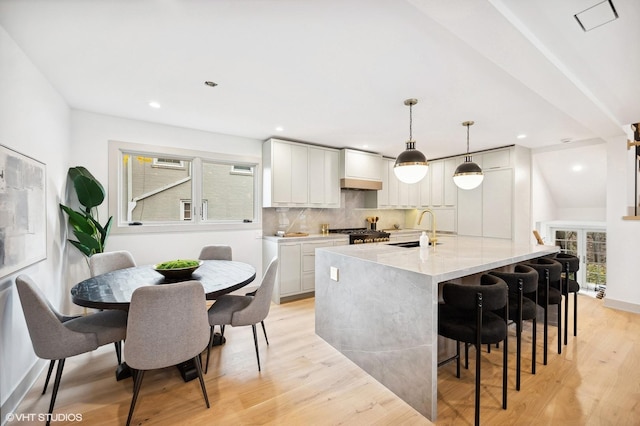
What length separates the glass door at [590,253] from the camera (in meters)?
4.86

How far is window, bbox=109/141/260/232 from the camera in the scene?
3.52 m

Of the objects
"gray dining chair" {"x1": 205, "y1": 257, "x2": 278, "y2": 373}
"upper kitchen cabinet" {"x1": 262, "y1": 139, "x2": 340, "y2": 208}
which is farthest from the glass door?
"gray dining chair" {"x1": 205, "y1": 257, "x2": 278, "y2": 373}

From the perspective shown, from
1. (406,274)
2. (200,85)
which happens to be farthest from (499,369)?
(200,85)

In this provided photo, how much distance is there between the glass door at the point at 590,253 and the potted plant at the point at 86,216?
7084mm

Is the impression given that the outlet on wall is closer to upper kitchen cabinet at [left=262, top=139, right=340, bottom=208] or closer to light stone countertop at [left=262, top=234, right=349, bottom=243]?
A: light stone countertop at [left=262, top=234, right=349, bottom=243]

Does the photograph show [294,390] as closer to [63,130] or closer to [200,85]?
[200,85]

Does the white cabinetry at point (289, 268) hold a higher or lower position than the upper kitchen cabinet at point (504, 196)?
lower

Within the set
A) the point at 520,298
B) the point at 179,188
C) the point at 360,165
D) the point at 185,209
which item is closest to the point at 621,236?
the point at 520,298

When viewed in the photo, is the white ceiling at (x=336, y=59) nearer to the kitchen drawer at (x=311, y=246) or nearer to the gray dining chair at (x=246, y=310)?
the gray dining chair at (x=246, y=310)

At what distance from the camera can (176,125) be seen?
3.74 metres

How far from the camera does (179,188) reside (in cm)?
400

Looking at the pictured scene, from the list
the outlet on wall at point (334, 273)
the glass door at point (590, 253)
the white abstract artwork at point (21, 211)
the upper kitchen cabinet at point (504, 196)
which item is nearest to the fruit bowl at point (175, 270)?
the white abstract artwork at point (21, 211)

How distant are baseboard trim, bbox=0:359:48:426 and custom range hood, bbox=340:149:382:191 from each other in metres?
4.17

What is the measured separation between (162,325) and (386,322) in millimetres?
1505
